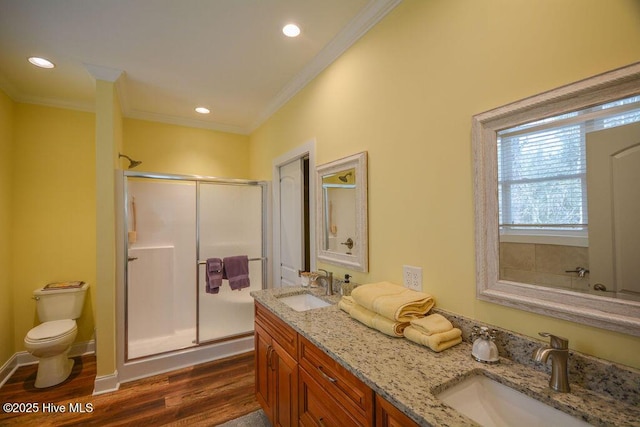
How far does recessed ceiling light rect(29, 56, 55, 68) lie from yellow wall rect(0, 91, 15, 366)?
65cm

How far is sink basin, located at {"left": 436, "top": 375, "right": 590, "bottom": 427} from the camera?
0.83 m

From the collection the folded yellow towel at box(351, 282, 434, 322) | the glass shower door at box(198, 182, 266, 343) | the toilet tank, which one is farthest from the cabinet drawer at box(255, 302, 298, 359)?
the toilet tank

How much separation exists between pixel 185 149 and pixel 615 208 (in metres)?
3.78

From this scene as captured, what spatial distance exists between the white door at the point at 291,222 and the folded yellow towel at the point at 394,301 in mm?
1302

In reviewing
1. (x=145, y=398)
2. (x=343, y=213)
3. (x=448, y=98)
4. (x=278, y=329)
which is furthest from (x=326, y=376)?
(x=145, y=398)

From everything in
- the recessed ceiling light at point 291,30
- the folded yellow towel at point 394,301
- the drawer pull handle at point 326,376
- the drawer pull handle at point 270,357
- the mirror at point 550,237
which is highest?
the recessed ceiling light at point 291,30

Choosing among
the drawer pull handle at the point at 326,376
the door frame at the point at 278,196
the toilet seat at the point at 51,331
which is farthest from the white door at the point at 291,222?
the toilet seat at the point at 51,331

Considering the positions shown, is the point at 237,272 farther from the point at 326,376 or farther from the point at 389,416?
the point at 389,416

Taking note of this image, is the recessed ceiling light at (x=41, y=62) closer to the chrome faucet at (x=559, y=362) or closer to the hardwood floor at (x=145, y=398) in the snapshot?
the hardwood floor at (x=145, y=398)

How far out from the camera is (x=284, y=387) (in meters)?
1.54

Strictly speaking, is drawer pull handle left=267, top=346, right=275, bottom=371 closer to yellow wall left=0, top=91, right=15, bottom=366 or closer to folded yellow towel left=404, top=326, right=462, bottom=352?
folded yellow towel left=404, top=326, right=462, bottom=352

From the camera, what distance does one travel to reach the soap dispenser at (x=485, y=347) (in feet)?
3.24

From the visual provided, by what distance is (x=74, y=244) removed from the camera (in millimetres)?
2898

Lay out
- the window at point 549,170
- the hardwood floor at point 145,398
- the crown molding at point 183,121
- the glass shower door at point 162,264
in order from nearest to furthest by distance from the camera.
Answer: the window at point 549,170 → the hardwood floor at point 145,398 → the glass shower door at point 162,264 → the crown molding at point 183,121
